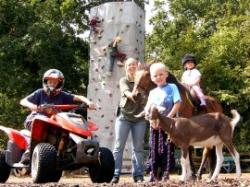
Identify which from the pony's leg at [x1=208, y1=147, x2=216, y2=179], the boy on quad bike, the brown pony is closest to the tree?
the boy on quad bike

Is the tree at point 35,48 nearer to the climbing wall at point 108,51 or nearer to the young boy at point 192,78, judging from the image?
the climbing wall at point 108,51

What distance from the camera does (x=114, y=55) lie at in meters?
14.0

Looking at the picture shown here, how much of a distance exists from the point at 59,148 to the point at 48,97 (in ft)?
3.11

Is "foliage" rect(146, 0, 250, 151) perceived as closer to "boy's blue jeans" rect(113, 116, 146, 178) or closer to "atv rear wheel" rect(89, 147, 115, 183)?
"boy's blue jeans" rect(113, 116, 146, 178)

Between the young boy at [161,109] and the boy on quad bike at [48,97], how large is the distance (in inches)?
46.8

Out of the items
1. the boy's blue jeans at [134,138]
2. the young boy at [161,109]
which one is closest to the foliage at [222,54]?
the boy's blue jeans at [134,138]

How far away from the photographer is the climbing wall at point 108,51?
1402 centimetres

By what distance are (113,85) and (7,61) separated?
815cm

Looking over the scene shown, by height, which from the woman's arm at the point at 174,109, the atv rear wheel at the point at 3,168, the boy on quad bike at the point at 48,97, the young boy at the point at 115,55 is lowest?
the atv rear wheel at the point at 3,168

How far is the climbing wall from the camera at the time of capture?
1402 cm

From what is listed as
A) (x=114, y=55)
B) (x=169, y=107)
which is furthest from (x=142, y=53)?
(x=169, y=107)

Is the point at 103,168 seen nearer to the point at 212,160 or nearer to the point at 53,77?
the point at 53,77

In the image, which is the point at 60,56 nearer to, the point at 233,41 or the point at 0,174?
the point at 233,41

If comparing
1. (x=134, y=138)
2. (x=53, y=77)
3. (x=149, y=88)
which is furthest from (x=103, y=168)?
(x=53, y=77)
